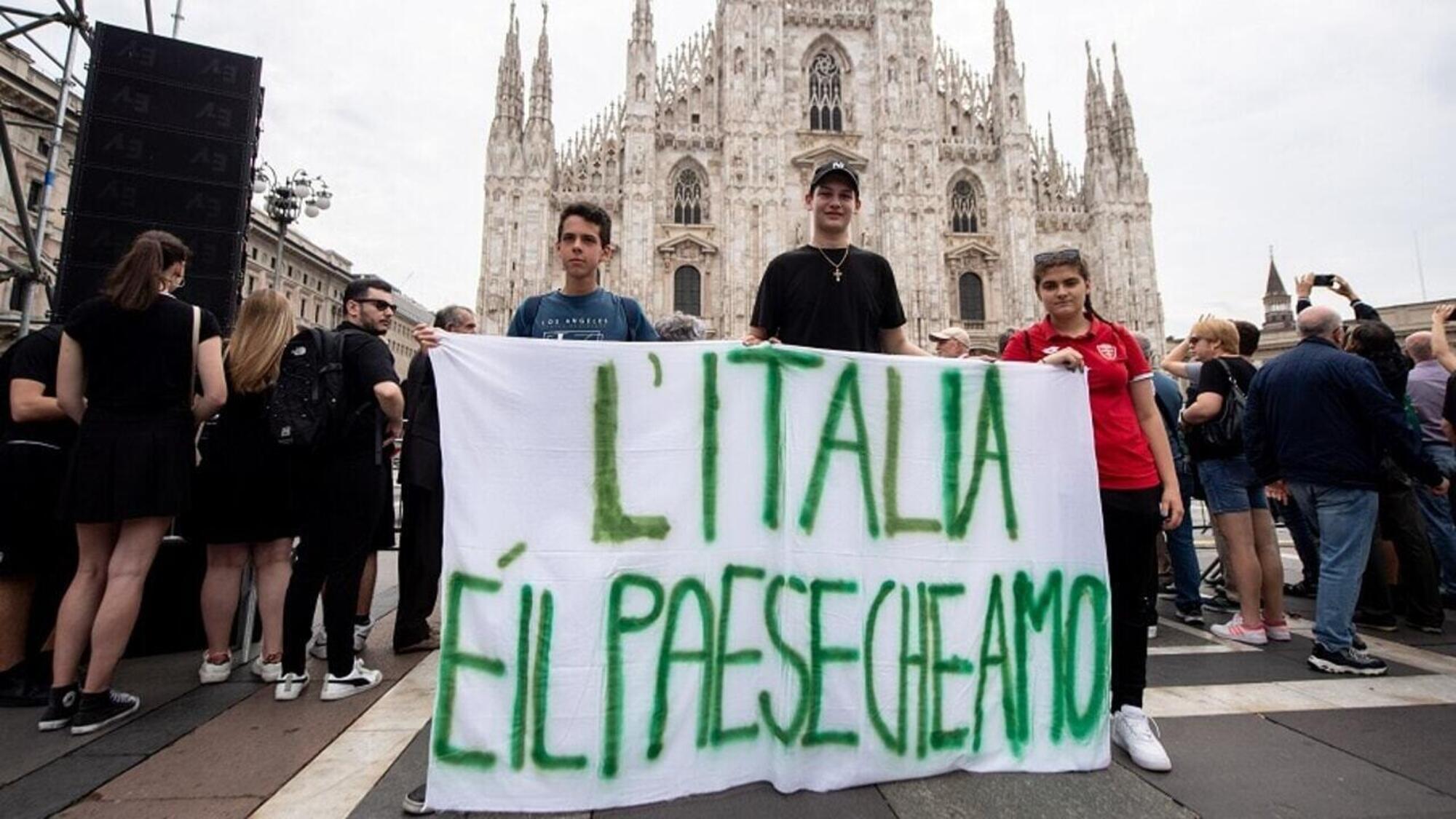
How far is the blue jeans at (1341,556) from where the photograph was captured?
3.65 m

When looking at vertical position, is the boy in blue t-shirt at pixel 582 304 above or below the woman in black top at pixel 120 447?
above

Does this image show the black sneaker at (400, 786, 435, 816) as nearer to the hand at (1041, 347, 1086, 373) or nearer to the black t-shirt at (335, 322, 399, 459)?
the black t-shirt at (335, 322, 399, 459)

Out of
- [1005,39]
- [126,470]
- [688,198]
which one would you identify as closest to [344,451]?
[126,470]

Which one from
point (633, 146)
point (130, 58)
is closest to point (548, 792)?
point (130, 58)

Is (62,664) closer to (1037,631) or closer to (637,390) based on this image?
(637,390)

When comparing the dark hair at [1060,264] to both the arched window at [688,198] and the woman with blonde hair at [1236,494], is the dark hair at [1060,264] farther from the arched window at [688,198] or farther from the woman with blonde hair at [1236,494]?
the arched window at [688,198]

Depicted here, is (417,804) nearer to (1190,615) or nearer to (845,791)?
(845,791)

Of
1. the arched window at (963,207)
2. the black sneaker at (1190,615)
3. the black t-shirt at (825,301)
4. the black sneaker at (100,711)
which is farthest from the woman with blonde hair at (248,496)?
the arched window at (963,207)

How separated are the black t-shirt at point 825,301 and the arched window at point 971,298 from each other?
2853 cm

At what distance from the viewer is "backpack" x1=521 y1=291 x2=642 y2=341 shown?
3199 millimetres

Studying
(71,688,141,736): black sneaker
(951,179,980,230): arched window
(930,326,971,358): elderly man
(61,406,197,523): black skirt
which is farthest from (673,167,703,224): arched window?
(71,688,141,736): black sneaker

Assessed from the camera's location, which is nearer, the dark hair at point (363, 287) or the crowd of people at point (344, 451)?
the crowd of people at point (344, 451)

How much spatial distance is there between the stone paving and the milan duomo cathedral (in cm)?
2354

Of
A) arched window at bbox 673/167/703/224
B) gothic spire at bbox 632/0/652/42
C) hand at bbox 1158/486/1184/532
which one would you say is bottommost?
hand at bbox 1158/486/1184/532
